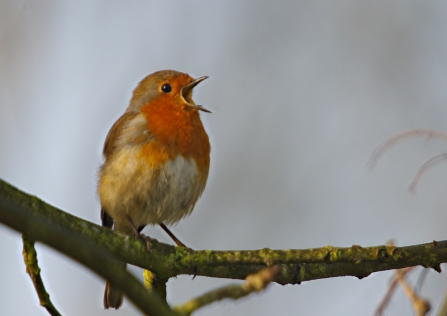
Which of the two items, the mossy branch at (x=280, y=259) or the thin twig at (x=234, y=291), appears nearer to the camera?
the thin twig at (x=234, y=291)

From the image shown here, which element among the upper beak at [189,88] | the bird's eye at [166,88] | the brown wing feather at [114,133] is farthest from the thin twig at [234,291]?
the bird's eye at [166,88]

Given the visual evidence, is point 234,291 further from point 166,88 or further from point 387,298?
point 166,88

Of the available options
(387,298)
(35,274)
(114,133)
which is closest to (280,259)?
(387,298)

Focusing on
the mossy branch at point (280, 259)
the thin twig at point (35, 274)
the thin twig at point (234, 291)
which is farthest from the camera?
the mossy branch at point (280, 259)

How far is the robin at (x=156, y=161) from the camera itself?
4.47 m

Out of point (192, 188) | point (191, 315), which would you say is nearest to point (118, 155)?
point (192, 188)

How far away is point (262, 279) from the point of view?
1899 millimetres

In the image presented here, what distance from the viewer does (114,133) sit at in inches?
197

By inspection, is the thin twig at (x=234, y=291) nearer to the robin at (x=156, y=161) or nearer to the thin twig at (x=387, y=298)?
the thin twig at (x=387, y=298)

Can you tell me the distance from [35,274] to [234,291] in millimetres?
983

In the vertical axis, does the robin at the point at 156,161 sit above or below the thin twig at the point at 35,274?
above

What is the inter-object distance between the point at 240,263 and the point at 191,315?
1.39 meters

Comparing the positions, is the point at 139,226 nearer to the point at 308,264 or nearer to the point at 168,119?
the point at 168,119

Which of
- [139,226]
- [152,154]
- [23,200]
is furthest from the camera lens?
[139,226]
